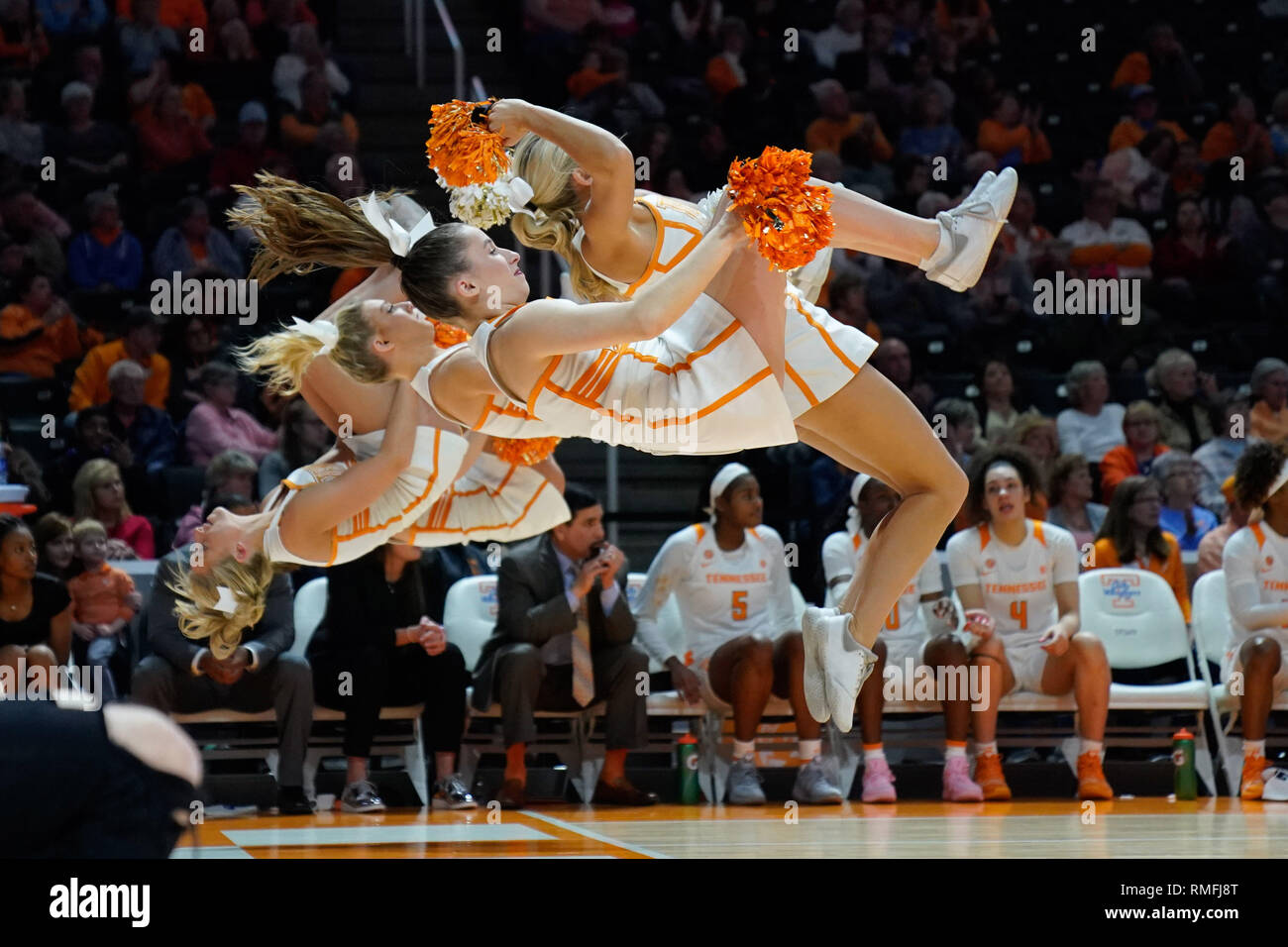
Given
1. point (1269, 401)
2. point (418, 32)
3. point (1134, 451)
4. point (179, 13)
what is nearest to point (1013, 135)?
point (1269, 401)

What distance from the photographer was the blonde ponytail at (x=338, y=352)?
4.86 metres

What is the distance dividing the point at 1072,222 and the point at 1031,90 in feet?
4.69

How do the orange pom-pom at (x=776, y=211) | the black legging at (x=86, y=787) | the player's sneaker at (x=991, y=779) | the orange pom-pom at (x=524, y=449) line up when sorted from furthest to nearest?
the player's sneaker at (x=991, y=779)
the orange pom-pom at (x=524, y=449)
the orange pom-pom at (x=776, y=211)
the black legging at (x=86, y=787)

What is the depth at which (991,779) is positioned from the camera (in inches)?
269

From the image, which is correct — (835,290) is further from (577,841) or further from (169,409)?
(577,841)

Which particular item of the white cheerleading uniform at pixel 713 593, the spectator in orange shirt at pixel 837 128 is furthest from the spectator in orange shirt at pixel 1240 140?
the white cheerleading uniform at pixel 713 593

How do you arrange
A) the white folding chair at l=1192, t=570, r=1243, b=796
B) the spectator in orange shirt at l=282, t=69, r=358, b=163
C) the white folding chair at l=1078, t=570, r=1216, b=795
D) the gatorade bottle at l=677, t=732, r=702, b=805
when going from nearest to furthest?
the gatorade bottle at l=677, t=732, r=702, b=805 < the white folding chair at l=1192, t=570, r=1243, b=796 < the white folding chair at l=1078, t=570, r=1216, b=795 < the spectator in orange shirt at l=282, t=69, r=358, b=163

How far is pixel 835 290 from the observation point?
29.0ft

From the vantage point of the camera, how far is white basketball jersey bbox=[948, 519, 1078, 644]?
711 cm

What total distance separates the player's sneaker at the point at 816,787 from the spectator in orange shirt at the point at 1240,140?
590cm

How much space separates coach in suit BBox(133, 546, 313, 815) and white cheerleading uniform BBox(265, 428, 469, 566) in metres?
1.60

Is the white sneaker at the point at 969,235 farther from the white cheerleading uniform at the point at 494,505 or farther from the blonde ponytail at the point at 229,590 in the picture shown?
the blonde ponytail at the point at 229,590

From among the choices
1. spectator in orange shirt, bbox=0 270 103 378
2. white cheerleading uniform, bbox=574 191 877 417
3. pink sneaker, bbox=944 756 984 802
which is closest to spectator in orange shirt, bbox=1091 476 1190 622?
pink sneaker, bbox=944 756 984 802

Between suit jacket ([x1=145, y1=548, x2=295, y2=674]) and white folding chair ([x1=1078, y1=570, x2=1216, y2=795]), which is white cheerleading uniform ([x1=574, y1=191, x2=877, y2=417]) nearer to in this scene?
suit jacket ([x1=145, y1=548, x2=295, y2=674])
